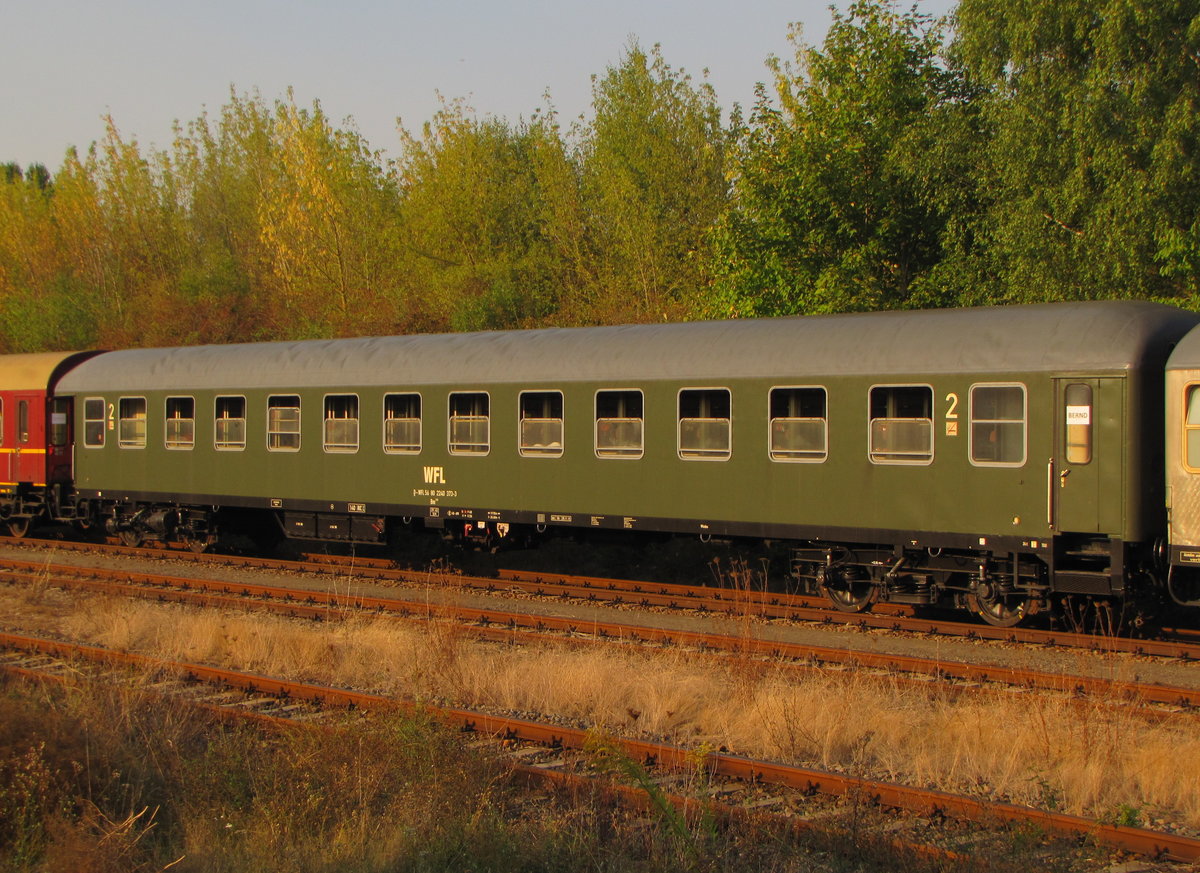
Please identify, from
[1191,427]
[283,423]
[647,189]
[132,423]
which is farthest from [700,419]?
[647,189]

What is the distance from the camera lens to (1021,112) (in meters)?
19.5

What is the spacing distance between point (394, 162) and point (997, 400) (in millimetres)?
33760

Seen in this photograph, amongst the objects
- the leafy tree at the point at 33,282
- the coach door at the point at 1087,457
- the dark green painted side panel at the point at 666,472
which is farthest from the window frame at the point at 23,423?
the leafy tree at the point at 33,282

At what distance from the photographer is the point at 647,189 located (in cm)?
3619

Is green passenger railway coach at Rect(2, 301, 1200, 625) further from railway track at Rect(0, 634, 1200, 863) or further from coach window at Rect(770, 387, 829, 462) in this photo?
railway track at Rect(0, 634, 1200, 863)

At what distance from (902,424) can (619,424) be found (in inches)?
146

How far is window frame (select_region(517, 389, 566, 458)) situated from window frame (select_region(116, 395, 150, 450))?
792 centimetres

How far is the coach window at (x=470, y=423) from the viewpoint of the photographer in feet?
51.2

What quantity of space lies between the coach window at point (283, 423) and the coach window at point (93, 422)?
4292 mm

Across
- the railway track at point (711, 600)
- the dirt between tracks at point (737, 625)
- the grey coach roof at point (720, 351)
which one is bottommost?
the dirt between tracks at point (737, 625)

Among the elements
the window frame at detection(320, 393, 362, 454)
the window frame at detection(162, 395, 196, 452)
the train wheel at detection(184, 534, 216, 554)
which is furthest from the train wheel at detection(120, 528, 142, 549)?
the window frame at detection(320, 393, 362, 454)

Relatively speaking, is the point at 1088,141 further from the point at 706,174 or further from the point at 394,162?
the point at 394,162

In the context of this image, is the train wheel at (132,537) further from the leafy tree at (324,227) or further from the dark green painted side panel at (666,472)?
the leafy tree at (324,227)

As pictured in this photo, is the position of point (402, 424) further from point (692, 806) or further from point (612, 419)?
point (692, 806)
